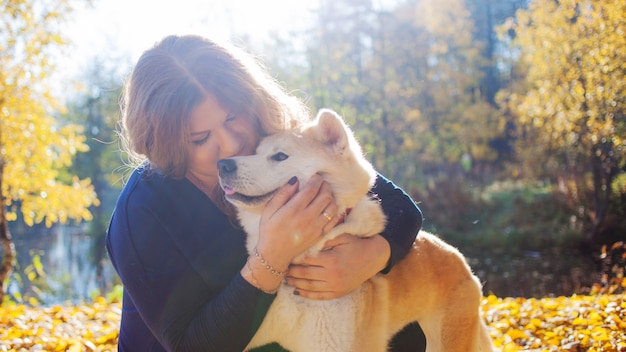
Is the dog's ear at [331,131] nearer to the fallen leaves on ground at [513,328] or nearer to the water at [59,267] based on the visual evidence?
the fallen leaves on ground at [513,328]

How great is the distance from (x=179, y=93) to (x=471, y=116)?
57.6 ft

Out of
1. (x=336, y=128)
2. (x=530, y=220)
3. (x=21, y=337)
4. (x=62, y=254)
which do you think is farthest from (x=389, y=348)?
(x=62, y=254)

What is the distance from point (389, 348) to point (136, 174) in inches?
61.1

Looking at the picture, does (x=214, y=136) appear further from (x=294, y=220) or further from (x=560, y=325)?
(x=560, y=325)

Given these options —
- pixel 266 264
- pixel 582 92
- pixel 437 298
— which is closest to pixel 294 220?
pixel 266 264

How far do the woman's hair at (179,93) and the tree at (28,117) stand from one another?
5775 mm

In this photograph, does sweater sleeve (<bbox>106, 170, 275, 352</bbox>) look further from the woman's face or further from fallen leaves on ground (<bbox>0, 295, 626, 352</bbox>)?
fallen leaves on ground (<bbox>0, 295, 626, 352</bbox>)

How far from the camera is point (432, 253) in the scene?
8.59ft

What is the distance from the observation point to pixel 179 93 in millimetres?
2229

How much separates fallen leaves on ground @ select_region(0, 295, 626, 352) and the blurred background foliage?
1729 mm

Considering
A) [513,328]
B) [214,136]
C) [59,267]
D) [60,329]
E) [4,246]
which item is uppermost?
[214,136]

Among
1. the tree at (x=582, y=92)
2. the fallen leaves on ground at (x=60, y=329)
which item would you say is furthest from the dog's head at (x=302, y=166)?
the tree at (x=582, y=92)

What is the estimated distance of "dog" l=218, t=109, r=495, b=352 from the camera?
2.12 meters

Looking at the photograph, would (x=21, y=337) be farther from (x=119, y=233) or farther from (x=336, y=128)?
(x=336, y=128)
